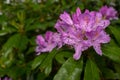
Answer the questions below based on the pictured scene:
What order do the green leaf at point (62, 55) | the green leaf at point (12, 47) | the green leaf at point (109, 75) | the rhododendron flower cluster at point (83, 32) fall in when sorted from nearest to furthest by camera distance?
the rhododendron flower cluster at point (83, 32)
the green leaf at point (62, 55)
the green leaf at point (109, 75)
the green leaf at point (12, 47)

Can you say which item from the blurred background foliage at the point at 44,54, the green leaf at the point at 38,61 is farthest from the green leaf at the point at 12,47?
the green leaf at the point at 38,61

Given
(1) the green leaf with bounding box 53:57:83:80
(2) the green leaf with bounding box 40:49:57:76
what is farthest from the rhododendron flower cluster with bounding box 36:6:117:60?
(2) the green leaf with bounding box 40:49:57:76

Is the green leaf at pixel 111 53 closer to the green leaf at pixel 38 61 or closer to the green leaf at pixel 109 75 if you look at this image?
the green leaf at pixel 109 75

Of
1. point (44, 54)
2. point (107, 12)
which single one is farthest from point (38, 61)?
point (107, 12)

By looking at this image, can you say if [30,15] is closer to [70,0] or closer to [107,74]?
[70,0]

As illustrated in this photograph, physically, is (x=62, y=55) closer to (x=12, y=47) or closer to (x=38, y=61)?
(x=38, y=61)

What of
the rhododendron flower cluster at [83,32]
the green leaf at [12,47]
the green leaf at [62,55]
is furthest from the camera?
the green leaf at [12,47]

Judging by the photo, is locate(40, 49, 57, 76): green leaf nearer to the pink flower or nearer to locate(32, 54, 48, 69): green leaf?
locate(32, 54, 48, 69): green leaf
